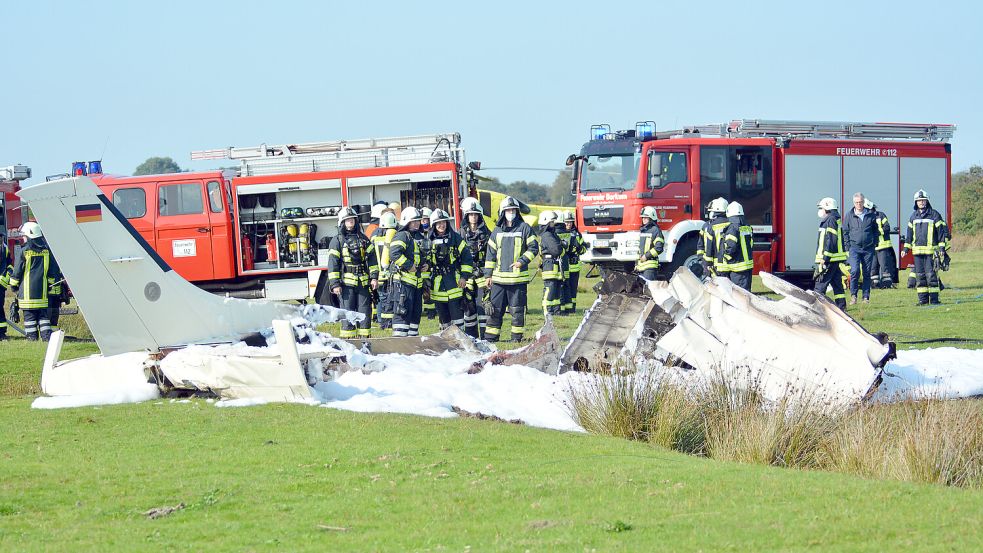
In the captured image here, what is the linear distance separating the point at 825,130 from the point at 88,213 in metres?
17.2

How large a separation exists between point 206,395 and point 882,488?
19.7 ft

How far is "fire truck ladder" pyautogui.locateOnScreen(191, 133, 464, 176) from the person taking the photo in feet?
64.3

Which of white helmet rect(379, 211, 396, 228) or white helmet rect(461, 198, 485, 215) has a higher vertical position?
white helmet rect(461, 198, 485, 215)

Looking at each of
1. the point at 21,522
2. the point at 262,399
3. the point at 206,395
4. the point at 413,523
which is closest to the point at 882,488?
the point at 413,523

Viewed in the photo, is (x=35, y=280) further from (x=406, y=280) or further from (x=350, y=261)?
(x=406, y=280)

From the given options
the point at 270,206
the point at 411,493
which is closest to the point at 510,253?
the point at 270,206

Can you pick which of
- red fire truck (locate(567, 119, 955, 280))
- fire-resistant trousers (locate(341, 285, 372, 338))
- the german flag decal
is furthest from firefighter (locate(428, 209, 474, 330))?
red fire truck (locate(567, 119, 955, 280))

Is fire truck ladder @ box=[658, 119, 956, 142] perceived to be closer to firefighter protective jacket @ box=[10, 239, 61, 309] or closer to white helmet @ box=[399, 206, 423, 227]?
white helmet @ box=[399, 206, 423, 227]

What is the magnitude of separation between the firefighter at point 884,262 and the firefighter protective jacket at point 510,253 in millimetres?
8687

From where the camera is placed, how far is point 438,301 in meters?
14.4

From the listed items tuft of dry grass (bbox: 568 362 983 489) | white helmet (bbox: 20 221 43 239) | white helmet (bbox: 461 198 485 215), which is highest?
white helmet (bbox: 461 198 485 215)

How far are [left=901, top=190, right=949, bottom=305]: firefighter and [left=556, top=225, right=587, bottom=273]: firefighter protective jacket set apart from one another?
550 centimetres

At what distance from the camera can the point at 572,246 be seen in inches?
748

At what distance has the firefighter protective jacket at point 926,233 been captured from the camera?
18.0 m
